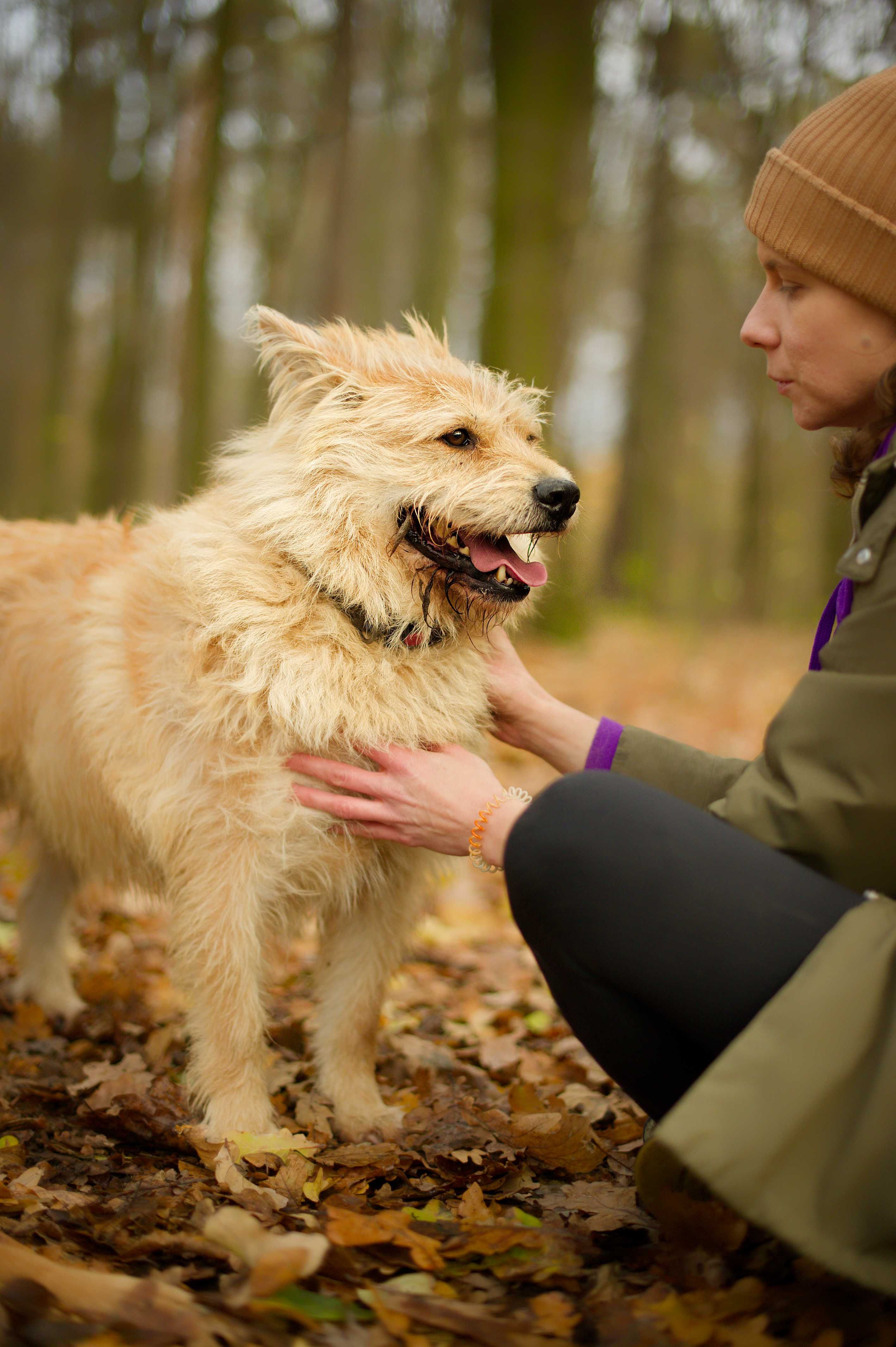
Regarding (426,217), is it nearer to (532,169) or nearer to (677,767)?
(532,169)

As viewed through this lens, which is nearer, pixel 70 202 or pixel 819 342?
pixel 819 342

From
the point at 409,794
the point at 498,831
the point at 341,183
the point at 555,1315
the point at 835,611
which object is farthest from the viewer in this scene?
the point at 341,183

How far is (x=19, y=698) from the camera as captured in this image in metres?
2.95

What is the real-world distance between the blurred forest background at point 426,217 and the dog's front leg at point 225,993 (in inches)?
160

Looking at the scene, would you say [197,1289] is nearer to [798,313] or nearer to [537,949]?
[537,949]

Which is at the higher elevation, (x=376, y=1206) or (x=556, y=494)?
(x=556, y=494)

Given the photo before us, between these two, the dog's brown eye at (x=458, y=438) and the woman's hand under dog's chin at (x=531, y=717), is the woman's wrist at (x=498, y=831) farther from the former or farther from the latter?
the dog's brown eye at (x=458, y=438)

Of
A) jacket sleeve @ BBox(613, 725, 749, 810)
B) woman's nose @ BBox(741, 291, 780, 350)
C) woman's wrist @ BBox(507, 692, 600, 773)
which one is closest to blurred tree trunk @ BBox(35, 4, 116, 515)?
woman's wrist @ BBox(507, 692, 600, 773)

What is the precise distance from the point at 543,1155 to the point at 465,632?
1270mm

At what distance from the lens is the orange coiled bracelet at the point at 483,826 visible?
2068mm

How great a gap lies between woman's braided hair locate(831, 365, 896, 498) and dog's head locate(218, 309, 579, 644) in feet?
2.17

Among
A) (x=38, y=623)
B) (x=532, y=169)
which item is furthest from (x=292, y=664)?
(x=532, y=169)

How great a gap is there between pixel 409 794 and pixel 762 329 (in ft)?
4.15

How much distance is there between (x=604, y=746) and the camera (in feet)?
8.30
